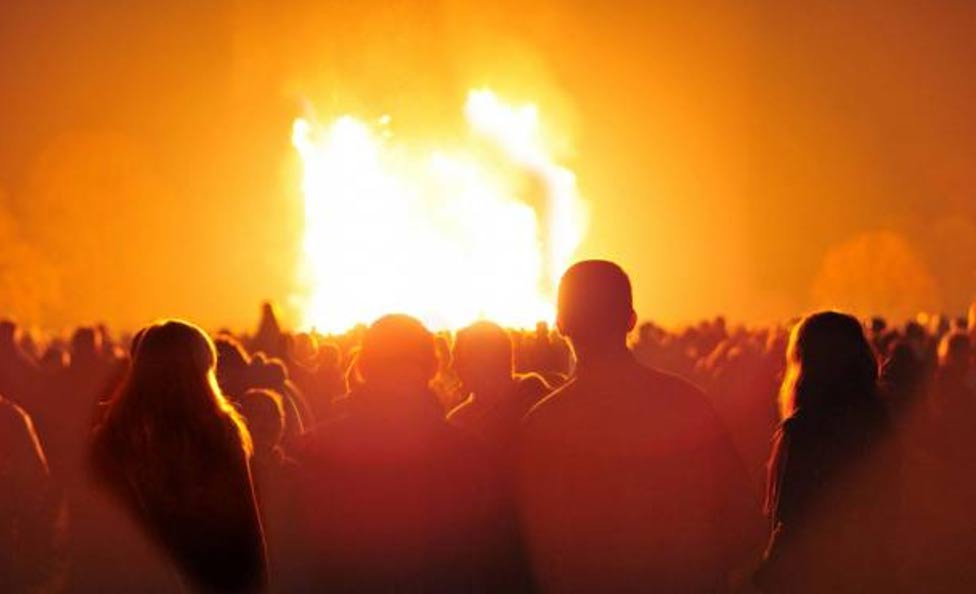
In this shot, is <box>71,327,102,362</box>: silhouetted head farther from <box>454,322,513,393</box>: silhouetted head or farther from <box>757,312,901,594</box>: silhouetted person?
<box>757,312,901,594</box>: silhouetted person

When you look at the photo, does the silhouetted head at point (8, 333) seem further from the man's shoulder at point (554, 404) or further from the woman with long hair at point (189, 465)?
the man's shoulder at point (554, 404)

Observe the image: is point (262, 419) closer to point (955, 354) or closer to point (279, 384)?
point (279, 384)

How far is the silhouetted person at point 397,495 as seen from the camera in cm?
584

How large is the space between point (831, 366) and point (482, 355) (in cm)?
202

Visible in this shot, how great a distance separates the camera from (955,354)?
35.9ft

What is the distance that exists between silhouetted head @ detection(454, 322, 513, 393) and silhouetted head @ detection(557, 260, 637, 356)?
2.49 m

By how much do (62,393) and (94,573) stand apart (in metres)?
2.16

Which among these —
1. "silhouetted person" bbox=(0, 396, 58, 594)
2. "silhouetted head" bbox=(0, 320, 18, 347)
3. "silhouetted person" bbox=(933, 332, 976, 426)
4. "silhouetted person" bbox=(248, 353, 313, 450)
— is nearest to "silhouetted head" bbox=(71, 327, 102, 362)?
"silhouetted head" bbox=(0, 320, 18, 347)

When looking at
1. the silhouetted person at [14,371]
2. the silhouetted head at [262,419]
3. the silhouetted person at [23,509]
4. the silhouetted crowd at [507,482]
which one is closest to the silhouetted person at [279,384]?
the silhouetted head at [262,419]

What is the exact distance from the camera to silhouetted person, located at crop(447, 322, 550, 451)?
26.7 ft

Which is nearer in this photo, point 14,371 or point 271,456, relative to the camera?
→ point 271,456

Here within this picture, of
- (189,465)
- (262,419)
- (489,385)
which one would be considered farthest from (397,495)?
(262,419)

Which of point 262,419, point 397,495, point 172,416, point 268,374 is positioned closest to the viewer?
point 397,495

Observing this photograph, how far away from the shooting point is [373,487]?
5.89 m
